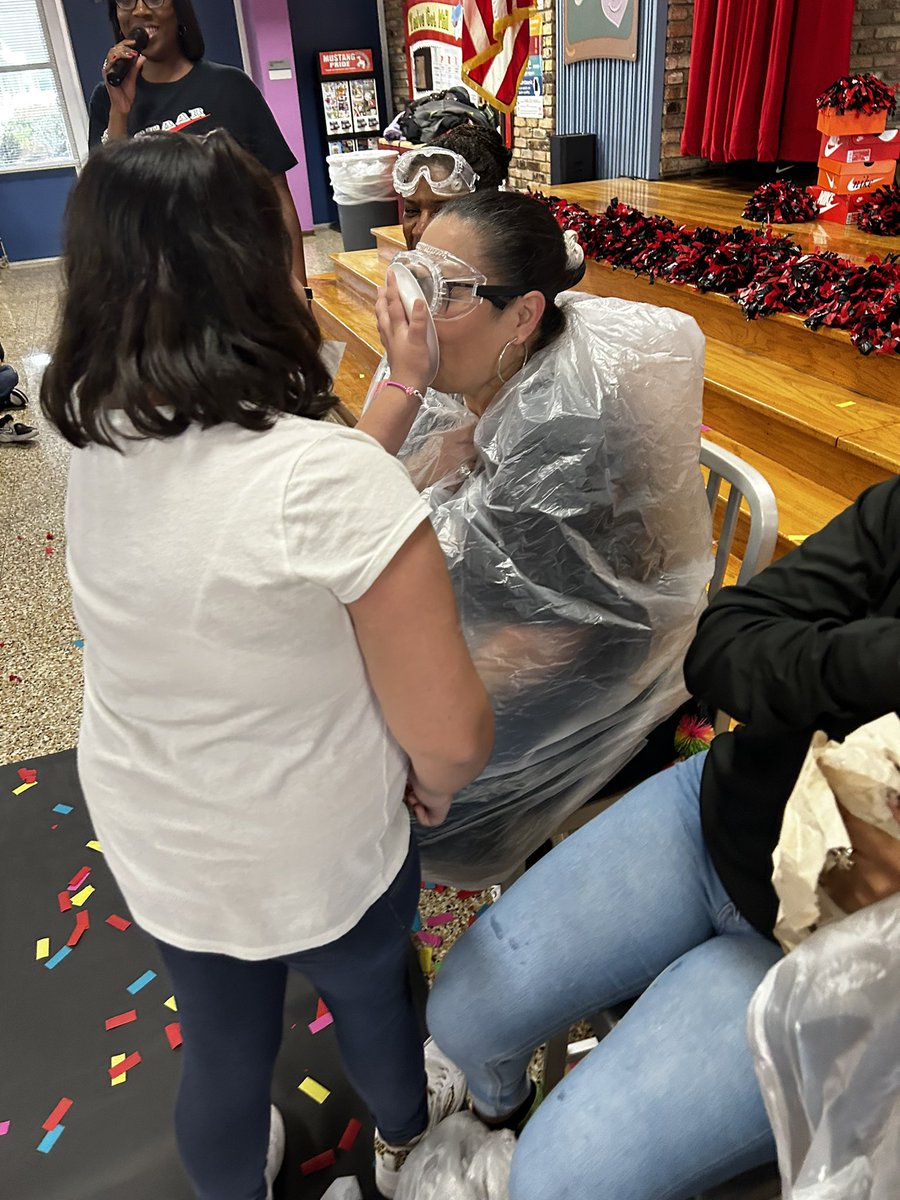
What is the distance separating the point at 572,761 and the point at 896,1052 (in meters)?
0.58

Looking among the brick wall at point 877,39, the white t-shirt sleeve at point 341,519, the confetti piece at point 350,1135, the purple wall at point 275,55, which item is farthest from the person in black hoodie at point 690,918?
the purple wall at point 275,55

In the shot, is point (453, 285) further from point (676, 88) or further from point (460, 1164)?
point (676, 88)

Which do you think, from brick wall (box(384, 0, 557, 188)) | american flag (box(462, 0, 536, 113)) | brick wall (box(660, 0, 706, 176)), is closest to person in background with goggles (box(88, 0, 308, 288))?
american flag (box(462, 0, 536, 113))

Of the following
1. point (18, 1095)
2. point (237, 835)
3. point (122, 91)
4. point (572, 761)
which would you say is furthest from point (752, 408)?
point (18, 1095)

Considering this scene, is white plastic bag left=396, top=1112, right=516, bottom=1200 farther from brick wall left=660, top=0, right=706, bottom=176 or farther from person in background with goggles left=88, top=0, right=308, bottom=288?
brick wall left=660, top=0, right=706, bottom=176

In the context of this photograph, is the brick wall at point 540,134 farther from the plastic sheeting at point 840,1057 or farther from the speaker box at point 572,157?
the plastic sheeting at point 840,1057

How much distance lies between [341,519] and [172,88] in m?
2.42

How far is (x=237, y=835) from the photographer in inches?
29.9

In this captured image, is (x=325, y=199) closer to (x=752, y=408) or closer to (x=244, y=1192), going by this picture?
(x=752, y=408)

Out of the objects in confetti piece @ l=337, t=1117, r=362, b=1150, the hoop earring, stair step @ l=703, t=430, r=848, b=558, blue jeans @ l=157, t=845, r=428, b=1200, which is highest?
the hoop earring

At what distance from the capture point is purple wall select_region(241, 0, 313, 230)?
7512 mm

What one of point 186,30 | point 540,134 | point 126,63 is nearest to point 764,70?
point 540,134

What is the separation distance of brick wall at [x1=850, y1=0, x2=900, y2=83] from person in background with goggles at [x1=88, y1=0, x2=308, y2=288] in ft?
11.1

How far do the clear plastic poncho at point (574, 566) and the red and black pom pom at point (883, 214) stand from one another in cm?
249
